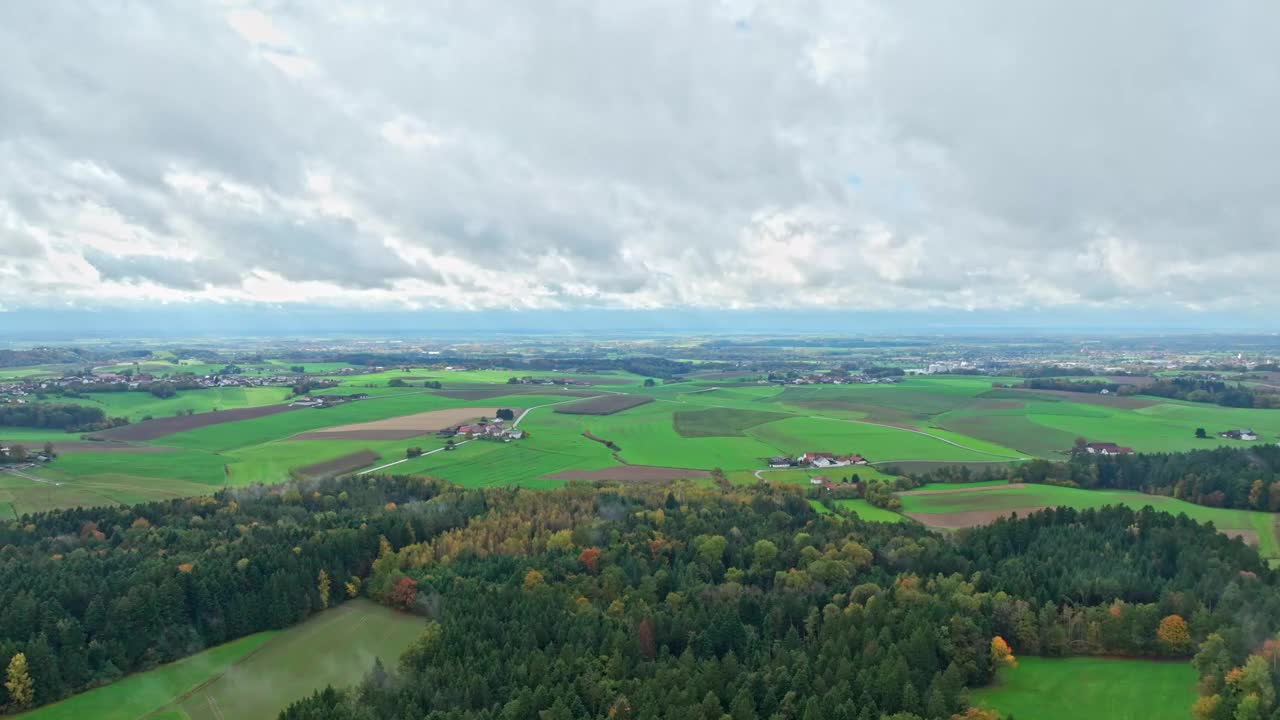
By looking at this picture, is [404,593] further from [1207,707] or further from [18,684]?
[1207,707]

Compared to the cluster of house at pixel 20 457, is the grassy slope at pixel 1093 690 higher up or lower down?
lower down

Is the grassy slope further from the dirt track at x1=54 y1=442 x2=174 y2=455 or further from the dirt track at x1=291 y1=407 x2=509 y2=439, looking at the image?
the dirt track at x1=54 y1=442 x2=174 y2=455

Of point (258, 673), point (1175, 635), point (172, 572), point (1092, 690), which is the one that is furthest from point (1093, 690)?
point (172, 572)

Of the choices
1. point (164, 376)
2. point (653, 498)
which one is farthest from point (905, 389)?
point (164, 376)

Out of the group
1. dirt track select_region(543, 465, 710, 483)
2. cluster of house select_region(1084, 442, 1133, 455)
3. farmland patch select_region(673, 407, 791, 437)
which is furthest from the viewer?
farmland patch select_region(673, 407, 791, 437)

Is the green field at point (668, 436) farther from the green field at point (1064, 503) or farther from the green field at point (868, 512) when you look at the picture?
the green field at point (868, 512)

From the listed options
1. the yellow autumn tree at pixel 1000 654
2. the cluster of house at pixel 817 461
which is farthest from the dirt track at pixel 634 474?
the yellow autumn tree at pixel 1000 654

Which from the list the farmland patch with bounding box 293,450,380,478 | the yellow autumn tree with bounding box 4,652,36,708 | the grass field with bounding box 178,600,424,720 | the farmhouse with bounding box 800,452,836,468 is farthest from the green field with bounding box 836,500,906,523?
the yellow autumn tree with bounding box 4,652,36,708
